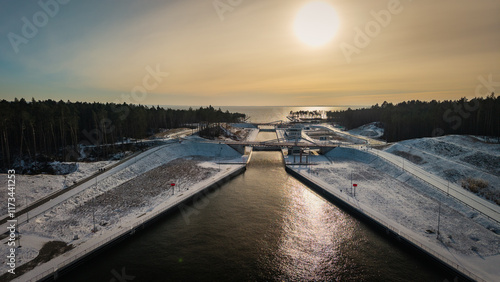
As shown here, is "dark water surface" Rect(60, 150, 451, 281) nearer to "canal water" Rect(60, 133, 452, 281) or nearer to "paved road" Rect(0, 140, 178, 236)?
"canal water" Rect(60, 133, 452, 281)

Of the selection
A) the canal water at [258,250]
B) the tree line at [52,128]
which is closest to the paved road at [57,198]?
the canal water at [258,250]

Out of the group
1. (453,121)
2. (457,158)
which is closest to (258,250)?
(457,158)

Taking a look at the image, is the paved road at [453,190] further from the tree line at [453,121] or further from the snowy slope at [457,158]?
the tree line at [453,121]

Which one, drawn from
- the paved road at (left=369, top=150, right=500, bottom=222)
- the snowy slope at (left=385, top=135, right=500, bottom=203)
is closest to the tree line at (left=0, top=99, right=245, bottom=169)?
the paved road at (left=369, top=150, right=500, bottom=222)

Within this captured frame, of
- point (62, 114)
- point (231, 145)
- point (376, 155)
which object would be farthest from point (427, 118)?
point (62, 114)

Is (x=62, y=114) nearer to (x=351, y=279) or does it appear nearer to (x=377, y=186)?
(x=351, y=279)

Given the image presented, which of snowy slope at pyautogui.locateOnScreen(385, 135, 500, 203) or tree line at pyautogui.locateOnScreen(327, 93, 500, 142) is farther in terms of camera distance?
tree line at pyautogui.locateOnScreen(327, 93, 500, 142)

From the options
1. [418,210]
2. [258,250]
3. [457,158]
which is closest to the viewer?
[258,250]

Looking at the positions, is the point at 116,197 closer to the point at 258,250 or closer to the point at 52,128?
the point at 258,250
